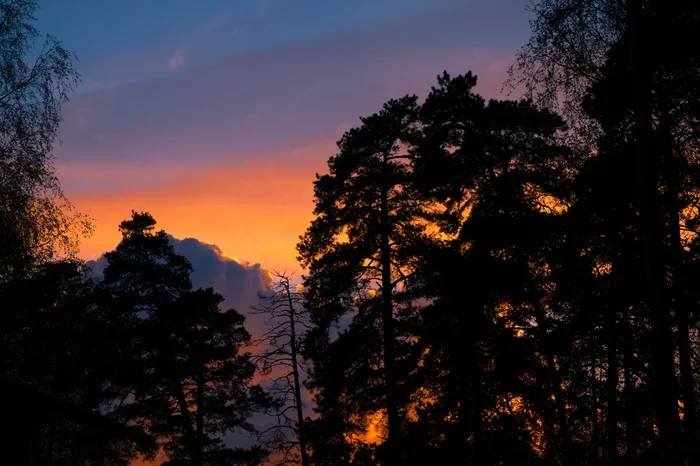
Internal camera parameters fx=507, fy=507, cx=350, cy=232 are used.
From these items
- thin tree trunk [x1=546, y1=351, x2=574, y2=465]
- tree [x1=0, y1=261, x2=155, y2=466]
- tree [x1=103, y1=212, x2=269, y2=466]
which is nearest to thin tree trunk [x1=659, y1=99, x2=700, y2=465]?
thin tree trunk [x1=546, y1=351, x2=574, y2=465]

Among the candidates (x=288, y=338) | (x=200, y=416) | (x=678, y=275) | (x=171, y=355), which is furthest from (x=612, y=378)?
(x=171, y=355)

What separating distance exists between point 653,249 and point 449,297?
28.5 ft

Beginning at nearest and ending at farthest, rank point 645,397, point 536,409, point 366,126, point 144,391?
point 645,397, point 536,409, point 366,126, point 144,391

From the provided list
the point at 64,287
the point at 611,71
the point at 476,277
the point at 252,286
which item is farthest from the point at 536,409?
the point at 252,286

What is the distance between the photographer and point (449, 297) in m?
17.2

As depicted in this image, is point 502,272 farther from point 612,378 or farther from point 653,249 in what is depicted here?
point 653,249

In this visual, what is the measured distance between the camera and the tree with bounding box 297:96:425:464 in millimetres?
18172

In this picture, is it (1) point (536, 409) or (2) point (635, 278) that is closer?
(2) point (635, 278)

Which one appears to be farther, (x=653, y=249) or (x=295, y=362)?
(x=295, y=362)

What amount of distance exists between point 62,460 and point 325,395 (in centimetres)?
1348

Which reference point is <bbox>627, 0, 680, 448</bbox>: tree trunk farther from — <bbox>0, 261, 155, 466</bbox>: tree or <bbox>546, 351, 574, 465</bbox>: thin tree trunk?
<bbox>0, 261, 155, 466</bbox>: tree

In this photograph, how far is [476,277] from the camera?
16.9 m

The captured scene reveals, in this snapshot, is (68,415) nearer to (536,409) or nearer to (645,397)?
(645,397)

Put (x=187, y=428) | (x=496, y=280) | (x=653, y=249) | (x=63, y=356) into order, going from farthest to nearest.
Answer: (x=63, y=356) < (x=187, y=428) < (x=496, y=280) < (x=653, y=249)
